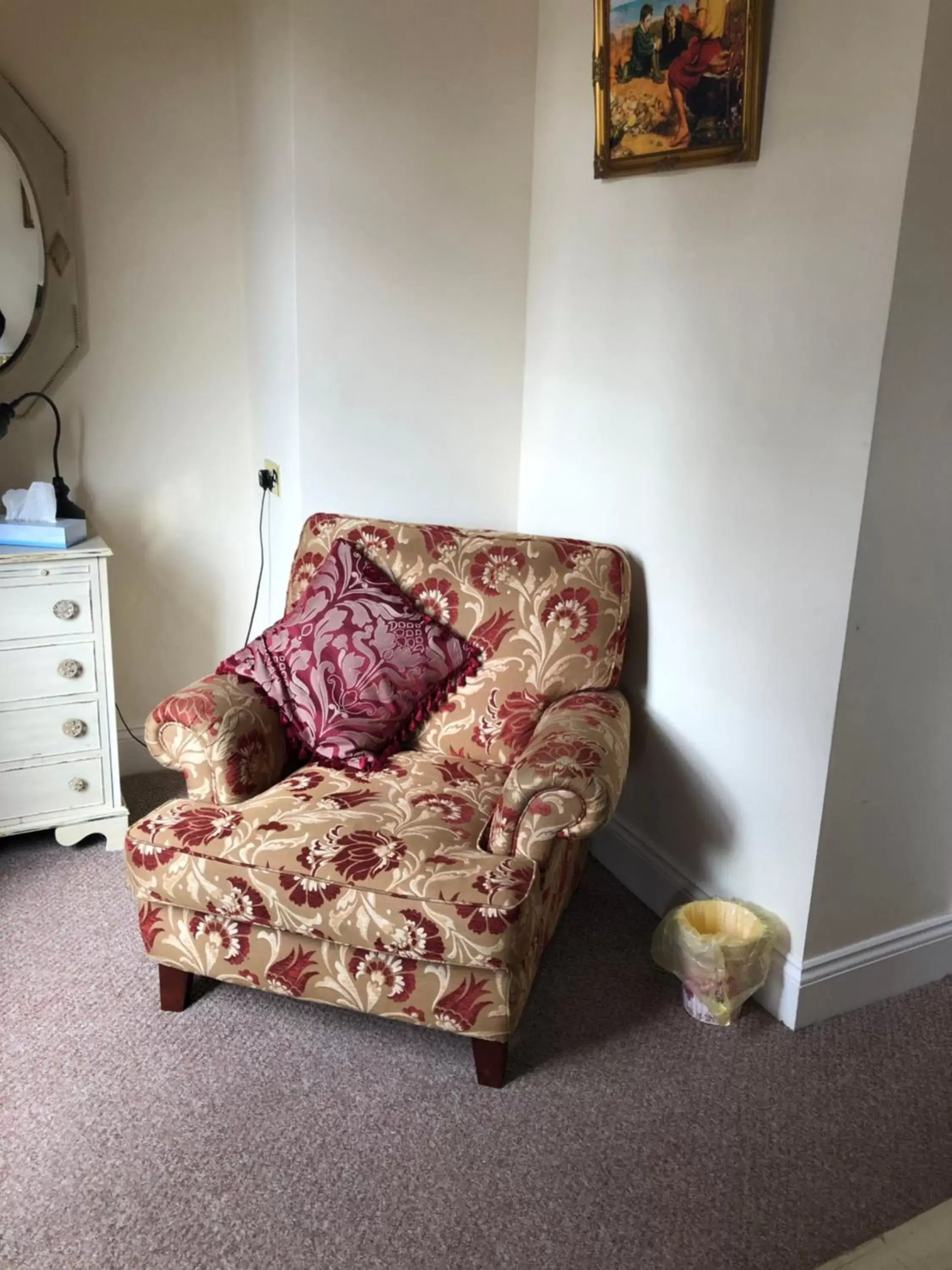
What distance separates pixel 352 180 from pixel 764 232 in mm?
1047

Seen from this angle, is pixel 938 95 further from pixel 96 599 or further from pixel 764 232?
pixel 96 599

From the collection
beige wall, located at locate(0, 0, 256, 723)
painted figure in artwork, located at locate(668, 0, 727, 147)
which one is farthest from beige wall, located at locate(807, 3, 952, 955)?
beige wall, located at locate(0, 0, 256, 723)

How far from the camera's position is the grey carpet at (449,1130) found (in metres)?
1.50

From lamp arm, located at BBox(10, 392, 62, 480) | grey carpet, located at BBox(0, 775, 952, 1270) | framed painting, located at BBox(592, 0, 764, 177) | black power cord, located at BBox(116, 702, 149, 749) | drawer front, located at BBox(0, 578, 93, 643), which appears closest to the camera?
grey carpet, located at BBox(0, 775, 952, 1270)

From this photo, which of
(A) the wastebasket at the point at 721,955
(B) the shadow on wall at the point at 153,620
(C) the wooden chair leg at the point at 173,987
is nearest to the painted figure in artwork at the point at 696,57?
(A) the wastebasket at the point at 721,955

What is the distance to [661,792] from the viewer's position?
2.32 metres

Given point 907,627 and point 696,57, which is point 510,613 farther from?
point 696,57

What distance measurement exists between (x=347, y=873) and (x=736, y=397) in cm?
116

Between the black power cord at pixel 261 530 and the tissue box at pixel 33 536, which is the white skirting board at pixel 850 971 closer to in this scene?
the black power cord at pixel 261 530

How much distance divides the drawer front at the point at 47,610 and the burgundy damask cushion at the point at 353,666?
432 millimetres

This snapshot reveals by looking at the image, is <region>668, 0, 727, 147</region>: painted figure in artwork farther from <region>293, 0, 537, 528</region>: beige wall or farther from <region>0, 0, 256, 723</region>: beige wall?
<region>0, 0, 256, 723</region>: beige wall

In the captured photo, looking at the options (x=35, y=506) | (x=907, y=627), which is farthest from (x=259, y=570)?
(x=907, y=627)

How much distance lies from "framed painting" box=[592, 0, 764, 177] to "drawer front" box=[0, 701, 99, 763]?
1755 millimetres

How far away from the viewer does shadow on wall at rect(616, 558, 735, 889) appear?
217cm
